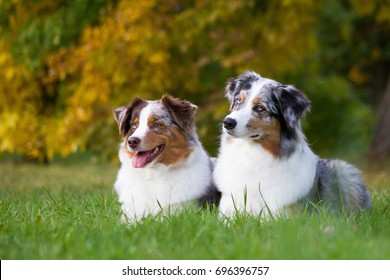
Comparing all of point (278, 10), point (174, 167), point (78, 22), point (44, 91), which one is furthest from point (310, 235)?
point (44, 91)

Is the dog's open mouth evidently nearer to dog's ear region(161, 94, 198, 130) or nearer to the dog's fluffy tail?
dog's ear region(161, 94, 198, 130)

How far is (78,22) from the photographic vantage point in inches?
521

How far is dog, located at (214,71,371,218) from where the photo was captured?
616cm

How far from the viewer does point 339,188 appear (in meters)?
6.64

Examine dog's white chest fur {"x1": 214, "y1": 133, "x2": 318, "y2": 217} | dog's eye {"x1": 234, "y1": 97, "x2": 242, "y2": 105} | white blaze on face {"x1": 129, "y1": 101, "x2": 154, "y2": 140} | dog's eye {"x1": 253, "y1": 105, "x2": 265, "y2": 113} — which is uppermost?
dog's eye {"x1": 234, "y1": 97, "x2": 242, "y2": 105}

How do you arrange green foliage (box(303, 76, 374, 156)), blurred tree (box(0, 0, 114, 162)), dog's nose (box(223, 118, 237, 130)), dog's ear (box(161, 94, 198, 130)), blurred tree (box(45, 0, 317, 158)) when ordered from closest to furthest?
dog's nose (box(223, 118, 237, 130)) < dog's ear (box(161, 94, 198, 130)) < blurred tree (box(45, 0, 317, 158)) < blurred tree (box(0, 0, 114, 162)) < green foliage (box(303, 76, 374, 156))

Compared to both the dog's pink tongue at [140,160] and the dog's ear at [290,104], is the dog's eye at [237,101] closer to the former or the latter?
the dog's ear at [290,104]

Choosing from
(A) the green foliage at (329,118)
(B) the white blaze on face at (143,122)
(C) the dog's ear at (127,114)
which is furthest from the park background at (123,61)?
(B) the white blaze on face at (143,122)

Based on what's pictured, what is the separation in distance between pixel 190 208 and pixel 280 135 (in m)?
1.10

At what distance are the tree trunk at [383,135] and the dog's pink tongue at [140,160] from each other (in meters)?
7.75

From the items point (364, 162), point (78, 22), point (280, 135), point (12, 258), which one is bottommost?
point (364, 162)

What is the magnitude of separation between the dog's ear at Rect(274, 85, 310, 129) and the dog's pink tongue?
4.60 ft

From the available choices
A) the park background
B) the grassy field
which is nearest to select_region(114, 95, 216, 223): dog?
the grassy field

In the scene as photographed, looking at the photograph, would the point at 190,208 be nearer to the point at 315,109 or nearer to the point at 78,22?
the point at 78,22
